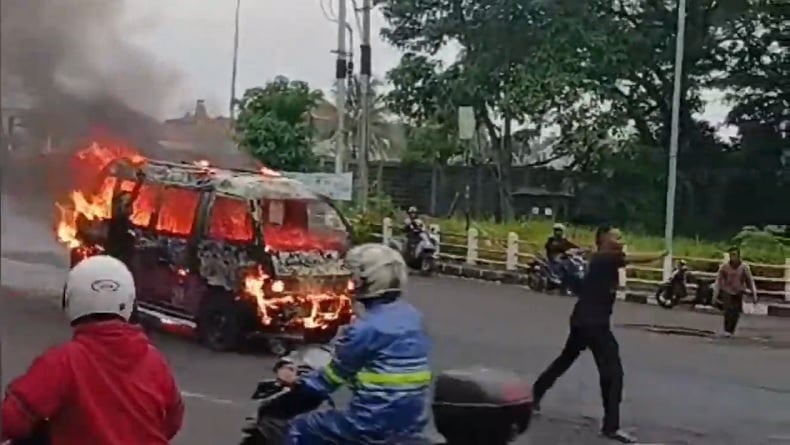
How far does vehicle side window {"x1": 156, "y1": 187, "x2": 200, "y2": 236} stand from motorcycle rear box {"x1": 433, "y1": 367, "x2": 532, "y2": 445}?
7080 mm

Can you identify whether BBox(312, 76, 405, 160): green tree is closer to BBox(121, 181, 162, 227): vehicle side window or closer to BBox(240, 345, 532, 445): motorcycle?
BBox(121, 181, 162, 227): vehicle side window

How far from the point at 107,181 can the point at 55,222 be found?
1593mm

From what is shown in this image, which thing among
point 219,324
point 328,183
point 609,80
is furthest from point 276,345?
point 609,80

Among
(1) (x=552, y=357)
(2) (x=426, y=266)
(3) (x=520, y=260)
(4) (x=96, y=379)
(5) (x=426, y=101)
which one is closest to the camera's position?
(4) (x=96, y=379)

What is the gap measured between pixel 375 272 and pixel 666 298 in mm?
13632

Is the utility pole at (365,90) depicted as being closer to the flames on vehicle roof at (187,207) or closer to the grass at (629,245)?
the grass at (629,245)

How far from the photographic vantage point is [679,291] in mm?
16578

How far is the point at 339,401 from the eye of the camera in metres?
3.67

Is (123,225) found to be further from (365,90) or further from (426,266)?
(426,266)

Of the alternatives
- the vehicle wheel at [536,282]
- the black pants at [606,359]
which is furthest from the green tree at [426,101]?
the black pants at [606,359]

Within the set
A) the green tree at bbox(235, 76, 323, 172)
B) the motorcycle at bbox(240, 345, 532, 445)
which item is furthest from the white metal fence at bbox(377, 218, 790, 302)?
the motorcycle at bbox(240, 345, 532, 445)

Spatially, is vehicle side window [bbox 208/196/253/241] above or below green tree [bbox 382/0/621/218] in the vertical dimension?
below

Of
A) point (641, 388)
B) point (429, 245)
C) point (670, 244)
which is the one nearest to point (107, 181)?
point (641, 388)

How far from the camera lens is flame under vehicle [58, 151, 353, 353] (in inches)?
390
